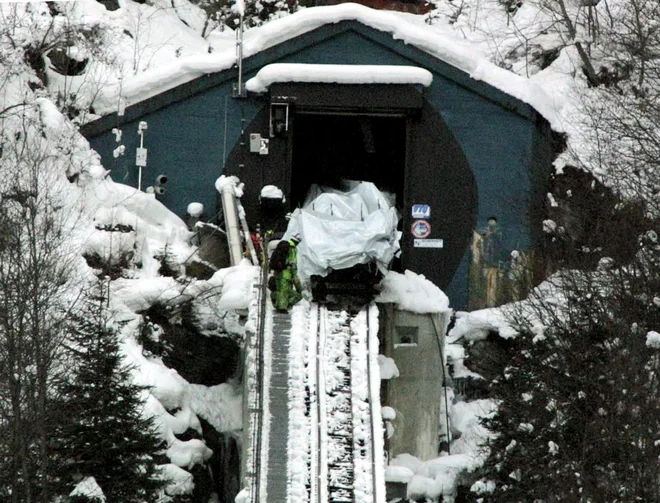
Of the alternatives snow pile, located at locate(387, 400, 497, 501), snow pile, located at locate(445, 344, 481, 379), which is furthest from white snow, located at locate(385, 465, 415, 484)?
snow pile, located at locate(445, 344, 481, 379)

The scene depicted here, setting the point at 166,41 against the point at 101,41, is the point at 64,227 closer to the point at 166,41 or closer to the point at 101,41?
the point at 101,41

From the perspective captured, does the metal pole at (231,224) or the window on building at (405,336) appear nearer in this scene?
the window on building at (405,336)

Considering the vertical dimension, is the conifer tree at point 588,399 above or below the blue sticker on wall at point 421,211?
below

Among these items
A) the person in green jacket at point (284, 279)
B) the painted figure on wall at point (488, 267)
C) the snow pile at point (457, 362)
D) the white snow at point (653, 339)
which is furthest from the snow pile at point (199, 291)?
the white snow at point (653, 339)

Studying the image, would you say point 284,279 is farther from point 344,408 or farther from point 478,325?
point 478,325

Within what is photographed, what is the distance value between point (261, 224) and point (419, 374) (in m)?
5.76

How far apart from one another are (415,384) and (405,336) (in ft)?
2.80

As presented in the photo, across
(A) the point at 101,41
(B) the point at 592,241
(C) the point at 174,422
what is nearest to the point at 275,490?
(C) the point at 174,422

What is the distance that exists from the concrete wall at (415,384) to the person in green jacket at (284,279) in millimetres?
1806

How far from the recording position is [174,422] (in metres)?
28.6

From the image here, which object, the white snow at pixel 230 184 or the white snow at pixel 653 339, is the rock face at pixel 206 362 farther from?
the white snow at pixel 653 339

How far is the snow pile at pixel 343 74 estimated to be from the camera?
34594mm

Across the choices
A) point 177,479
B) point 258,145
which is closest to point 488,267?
point 258,145

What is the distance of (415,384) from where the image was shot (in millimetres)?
30625
